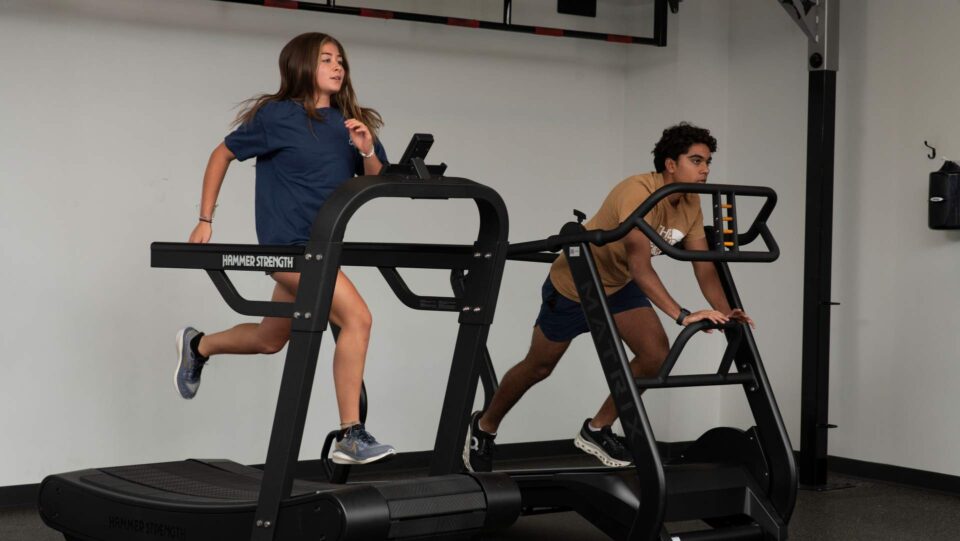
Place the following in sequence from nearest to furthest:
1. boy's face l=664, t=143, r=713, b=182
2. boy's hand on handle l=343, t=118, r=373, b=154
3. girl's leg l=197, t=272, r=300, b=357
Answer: boy's hand on handle l=343, t=118, r=373, b=154 → girl's leg l=197, t=272, r=300, b=357 → boy's face l=664, t=143, r=713, b=182

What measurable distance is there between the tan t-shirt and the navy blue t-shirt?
988 millimetres

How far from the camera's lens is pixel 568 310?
14.8ft

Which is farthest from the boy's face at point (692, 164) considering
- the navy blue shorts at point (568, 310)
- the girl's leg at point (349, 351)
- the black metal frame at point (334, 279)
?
the girl's leg at point (349, 351)

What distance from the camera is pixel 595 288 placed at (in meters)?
3.82

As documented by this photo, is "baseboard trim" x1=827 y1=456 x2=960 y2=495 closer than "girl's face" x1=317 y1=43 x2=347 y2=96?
No

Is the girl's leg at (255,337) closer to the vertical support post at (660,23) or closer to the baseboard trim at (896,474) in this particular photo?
the vertical support post at (660,23)

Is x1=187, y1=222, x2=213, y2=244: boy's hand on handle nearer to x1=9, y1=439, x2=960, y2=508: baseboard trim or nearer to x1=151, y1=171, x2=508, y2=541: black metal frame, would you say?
x1=151, y1=171, x2=508, y2=541: black metal frame

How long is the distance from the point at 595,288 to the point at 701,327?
36cm

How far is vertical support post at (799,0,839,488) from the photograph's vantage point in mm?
5477

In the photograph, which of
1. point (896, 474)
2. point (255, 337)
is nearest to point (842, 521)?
point (896, 474)

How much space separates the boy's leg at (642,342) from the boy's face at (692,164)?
1.70 feet

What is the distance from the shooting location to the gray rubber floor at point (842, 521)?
4.52 meters

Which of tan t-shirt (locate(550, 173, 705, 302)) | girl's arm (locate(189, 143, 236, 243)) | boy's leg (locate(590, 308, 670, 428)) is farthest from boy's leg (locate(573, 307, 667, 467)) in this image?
girl's arm (locate(189, 143, 236, 243))

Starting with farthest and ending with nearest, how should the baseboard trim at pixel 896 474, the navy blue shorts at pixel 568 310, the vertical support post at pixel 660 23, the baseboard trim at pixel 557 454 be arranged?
1. the vertical support post at pixel 660 23
2. the baseboard trim at pixel 896 474
3. the baseboard trim at pixel 557 454
4. the navy blue shorts at pixel 568 310
